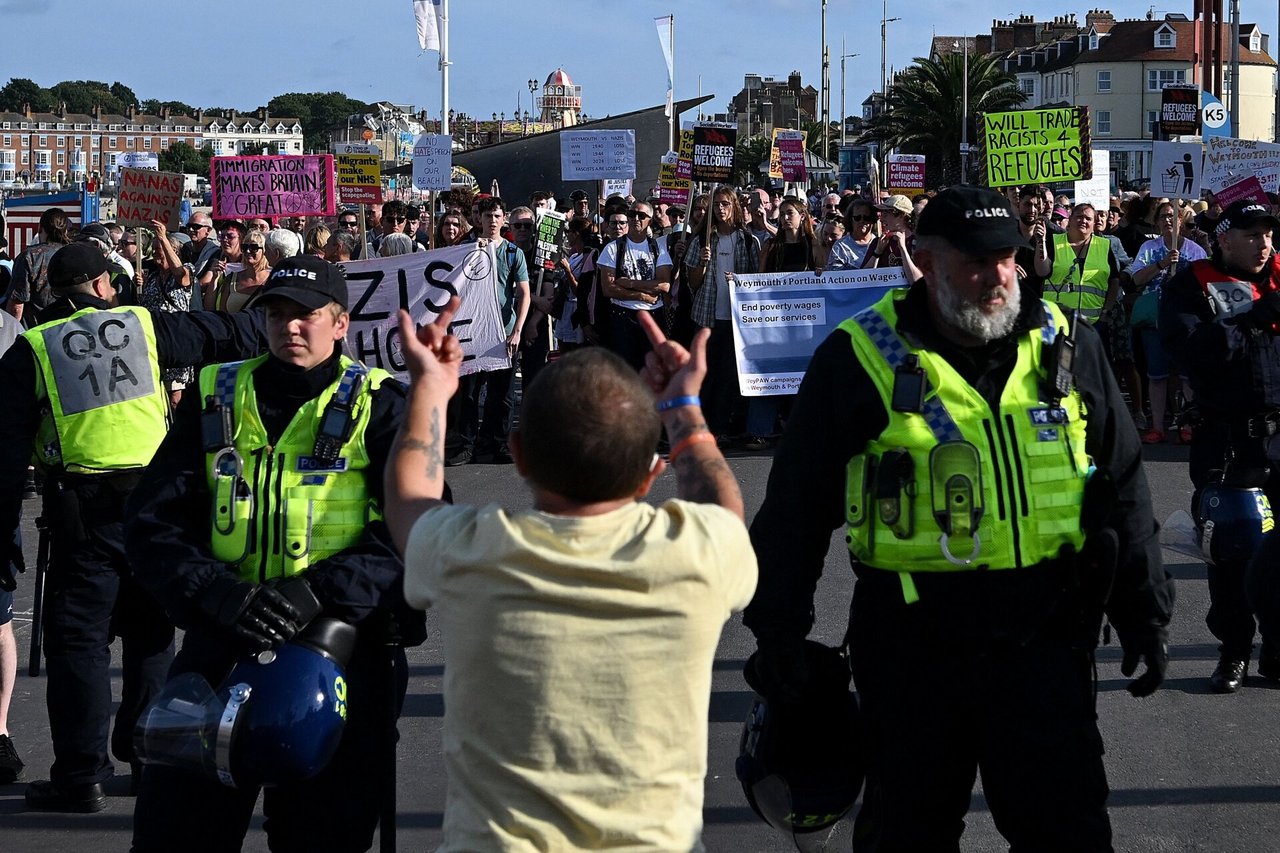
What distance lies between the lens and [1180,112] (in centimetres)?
2127

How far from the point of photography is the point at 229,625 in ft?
12.2

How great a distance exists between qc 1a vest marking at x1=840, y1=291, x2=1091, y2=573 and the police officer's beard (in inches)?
3.5

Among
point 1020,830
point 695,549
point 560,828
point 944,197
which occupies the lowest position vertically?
point 1020,830

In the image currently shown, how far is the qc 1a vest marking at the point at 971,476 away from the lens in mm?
3580

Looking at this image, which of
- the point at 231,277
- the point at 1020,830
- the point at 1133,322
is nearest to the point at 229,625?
the point at 1020,830

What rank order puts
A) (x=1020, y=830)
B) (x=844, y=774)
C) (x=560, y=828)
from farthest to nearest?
(x=844, y=774), (x=1020, y=830), (x=560, y=828)

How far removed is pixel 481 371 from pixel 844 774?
9.43 meters

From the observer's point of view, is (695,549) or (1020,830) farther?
(1020,830)

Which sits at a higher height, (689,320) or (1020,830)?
(689,320)

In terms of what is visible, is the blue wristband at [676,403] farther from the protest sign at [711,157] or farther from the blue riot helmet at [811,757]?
the protest sign at [711,157]

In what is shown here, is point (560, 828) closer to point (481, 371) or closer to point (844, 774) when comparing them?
point (844, 774)

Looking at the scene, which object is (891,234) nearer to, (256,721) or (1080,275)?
(1080,275)

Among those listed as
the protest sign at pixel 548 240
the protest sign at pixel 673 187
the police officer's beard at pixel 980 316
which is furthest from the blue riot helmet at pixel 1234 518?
the protest sign at pixel 673 187

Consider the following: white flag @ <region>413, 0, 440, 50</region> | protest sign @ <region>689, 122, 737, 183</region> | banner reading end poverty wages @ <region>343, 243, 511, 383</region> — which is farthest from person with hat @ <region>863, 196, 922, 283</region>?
white flag @ <region>413, 0, 440, 50</region>
